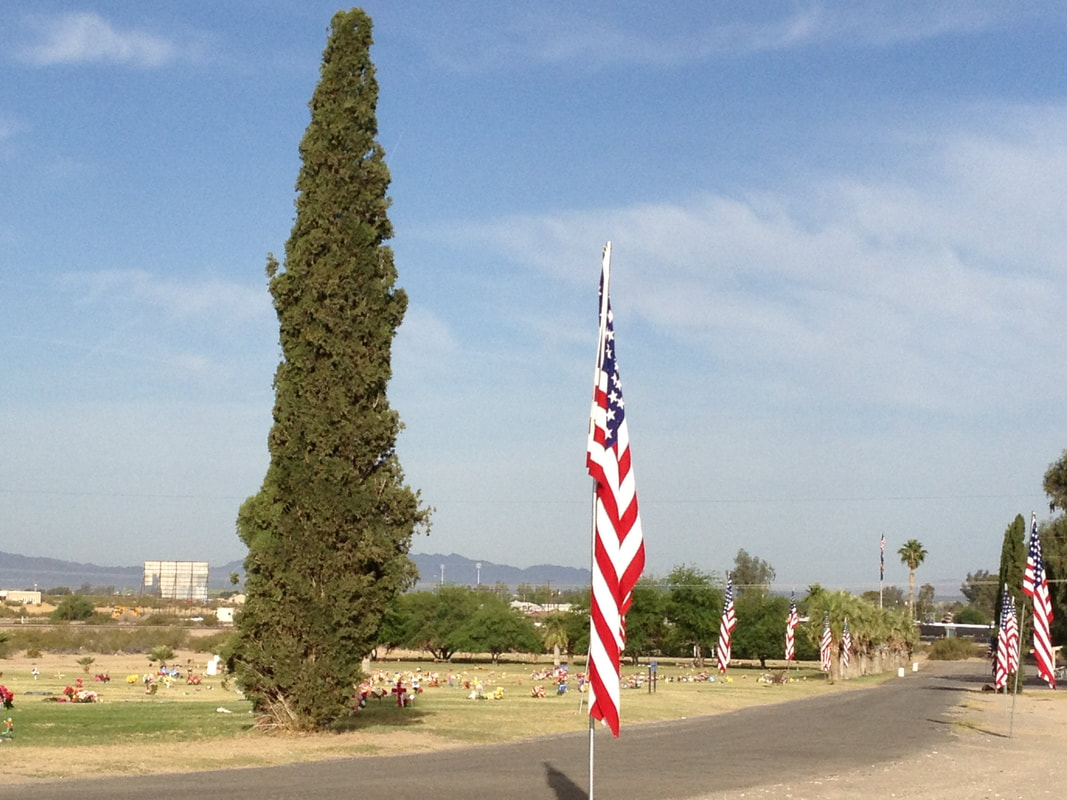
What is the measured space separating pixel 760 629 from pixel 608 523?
293 ft

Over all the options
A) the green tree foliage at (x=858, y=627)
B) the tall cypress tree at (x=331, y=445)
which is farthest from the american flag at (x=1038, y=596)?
the green tree foliage at (x=858, y=627)

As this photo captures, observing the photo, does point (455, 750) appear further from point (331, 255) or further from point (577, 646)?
point (577, 646)

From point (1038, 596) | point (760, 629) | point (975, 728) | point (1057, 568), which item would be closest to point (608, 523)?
point (1038, 596)

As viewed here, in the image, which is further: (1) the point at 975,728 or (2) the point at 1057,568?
(2) the point at 1057,568

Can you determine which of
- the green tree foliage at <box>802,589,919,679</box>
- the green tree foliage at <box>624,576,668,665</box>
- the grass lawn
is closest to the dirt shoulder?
the grass lawn

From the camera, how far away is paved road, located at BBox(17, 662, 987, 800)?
1708 centimetres

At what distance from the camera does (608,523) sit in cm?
1212

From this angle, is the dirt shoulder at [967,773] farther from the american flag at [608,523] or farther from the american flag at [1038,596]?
the american flag at [608,523]

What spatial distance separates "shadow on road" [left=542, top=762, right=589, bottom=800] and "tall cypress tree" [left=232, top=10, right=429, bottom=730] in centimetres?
586

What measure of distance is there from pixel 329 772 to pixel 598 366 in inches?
409

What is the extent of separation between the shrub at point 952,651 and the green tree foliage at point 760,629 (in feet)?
162

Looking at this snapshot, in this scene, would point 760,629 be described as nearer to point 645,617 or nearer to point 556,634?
point 645,617

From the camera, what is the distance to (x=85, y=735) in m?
24.7

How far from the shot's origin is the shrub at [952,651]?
466ft
